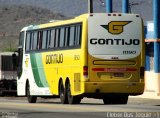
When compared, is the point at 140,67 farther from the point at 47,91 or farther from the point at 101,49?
the point at 47,91

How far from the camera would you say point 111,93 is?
111 ft

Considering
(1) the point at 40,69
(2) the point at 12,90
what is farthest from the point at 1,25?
(1) the point at 40,69

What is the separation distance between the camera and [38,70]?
128ft

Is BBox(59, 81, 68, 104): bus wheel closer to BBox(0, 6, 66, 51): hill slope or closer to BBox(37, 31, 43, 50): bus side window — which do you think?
BBox(37, 31, 43, 50): bus side window

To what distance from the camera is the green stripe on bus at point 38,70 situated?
3856 centimetres

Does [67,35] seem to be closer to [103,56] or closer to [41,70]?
[103,56]

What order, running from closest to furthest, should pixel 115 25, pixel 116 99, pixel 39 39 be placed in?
1. pixel 115 25
2. pixel 116 99
3. pixel 39 39

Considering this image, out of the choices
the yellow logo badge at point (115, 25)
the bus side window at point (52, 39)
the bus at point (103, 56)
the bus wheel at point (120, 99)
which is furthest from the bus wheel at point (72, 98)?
the yellow logo badge at point (115, 25)

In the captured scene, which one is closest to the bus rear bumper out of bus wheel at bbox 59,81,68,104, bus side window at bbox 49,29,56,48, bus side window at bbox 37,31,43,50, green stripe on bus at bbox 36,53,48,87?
bus wheel at bbox 59,81,68,104

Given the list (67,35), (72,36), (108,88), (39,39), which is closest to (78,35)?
(72,36)

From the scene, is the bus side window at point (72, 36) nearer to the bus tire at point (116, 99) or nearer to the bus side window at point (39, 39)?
the bus tire at point (116, 99)

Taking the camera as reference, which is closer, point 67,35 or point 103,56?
point 103,56

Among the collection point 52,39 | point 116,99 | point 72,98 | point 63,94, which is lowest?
point 116,99

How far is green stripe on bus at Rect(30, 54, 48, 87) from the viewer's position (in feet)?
127
